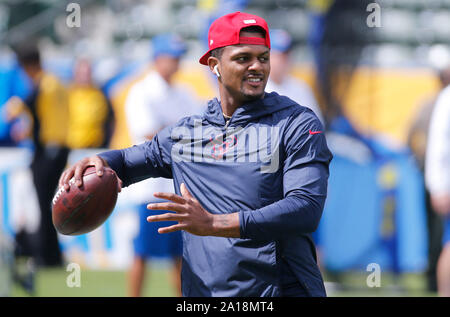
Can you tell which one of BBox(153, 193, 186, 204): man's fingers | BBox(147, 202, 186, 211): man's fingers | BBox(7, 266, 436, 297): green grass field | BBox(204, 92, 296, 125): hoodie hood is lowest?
BBox(7, 266, 436, 297): green grass field

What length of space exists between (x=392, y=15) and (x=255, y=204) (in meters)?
9.30

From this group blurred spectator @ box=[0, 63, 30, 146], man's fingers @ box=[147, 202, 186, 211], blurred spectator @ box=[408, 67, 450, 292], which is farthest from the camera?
blurred spectator @ box=[0, 63, 30, 146]

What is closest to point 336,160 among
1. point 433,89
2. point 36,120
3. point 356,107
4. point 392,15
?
point 356,107

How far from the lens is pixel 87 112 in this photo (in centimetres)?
914

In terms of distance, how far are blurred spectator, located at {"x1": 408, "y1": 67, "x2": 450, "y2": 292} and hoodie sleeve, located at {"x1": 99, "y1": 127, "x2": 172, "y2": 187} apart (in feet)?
16.1

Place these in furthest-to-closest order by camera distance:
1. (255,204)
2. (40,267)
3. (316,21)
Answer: (40,267) → (316,21) → (255,204)

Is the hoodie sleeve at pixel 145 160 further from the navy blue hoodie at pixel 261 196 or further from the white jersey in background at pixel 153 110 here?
the white jersey in background at pixel 153 110

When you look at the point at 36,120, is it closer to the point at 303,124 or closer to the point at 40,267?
the point at 40,267

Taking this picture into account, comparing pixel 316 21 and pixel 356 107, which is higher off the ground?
pixel 316 21

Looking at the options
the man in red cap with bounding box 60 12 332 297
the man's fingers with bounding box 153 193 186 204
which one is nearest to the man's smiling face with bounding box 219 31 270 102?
the man in red cap with bounding box 60 12 332 297

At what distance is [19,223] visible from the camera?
8820 millimetres

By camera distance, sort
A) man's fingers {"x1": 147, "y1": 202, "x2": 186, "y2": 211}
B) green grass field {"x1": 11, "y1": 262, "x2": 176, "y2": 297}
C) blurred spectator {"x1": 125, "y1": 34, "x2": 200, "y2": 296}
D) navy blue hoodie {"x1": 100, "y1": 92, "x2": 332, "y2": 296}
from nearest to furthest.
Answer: man's fingers {"x1": 147, "y1": 202, "x2": 186, "y2": 211} < navy blue hoodie {"x1": 100, "y1": 92, "x2": 332, "y2": 296} < blurred spectator {"x1": 125, "y1": 34, "x2": 200, "y2": 296} < green grass field {"x1": 11, "y1": 262, "x2": 176, "y2": 297}

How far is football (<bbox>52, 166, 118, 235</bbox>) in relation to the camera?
10.7ft

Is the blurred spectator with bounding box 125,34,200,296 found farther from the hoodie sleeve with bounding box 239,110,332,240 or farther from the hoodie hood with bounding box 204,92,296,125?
the hoodie sleeve with bounding box 239,110,332,240
